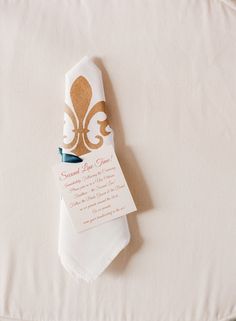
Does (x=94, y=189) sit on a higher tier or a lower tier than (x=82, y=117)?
lower

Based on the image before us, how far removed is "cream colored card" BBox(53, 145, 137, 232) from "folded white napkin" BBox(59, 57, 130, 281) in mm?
12

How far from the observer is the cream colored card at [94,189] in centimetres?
68

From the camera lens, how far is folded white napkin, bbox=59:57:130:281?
2.23ft

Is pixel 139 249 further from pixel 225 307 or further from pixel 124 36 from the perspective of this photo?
pixel 124 36

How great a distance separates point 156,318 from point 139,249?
4.3 inches

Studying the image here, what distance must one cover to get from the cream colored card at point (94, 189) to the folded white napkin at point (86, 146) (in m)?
0.01

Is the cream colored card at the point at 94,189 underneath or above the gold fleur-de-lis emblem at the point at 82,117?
underneath

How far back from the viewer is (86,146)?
0.70 metres

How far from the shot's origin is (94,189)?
690mm

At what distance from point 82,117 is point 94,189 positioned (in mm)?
118

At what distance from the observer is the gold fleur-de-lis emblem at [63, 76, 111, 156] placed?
2.29ft

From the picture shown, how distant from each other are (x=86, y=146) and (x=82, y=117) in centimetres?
5

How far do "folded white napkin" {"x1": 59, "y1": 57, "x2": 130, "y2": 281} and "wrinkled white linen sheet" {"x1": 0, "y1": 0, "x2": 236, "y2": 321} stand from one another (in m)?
0.02

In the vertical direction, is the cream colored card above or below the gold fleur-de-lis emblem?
below
